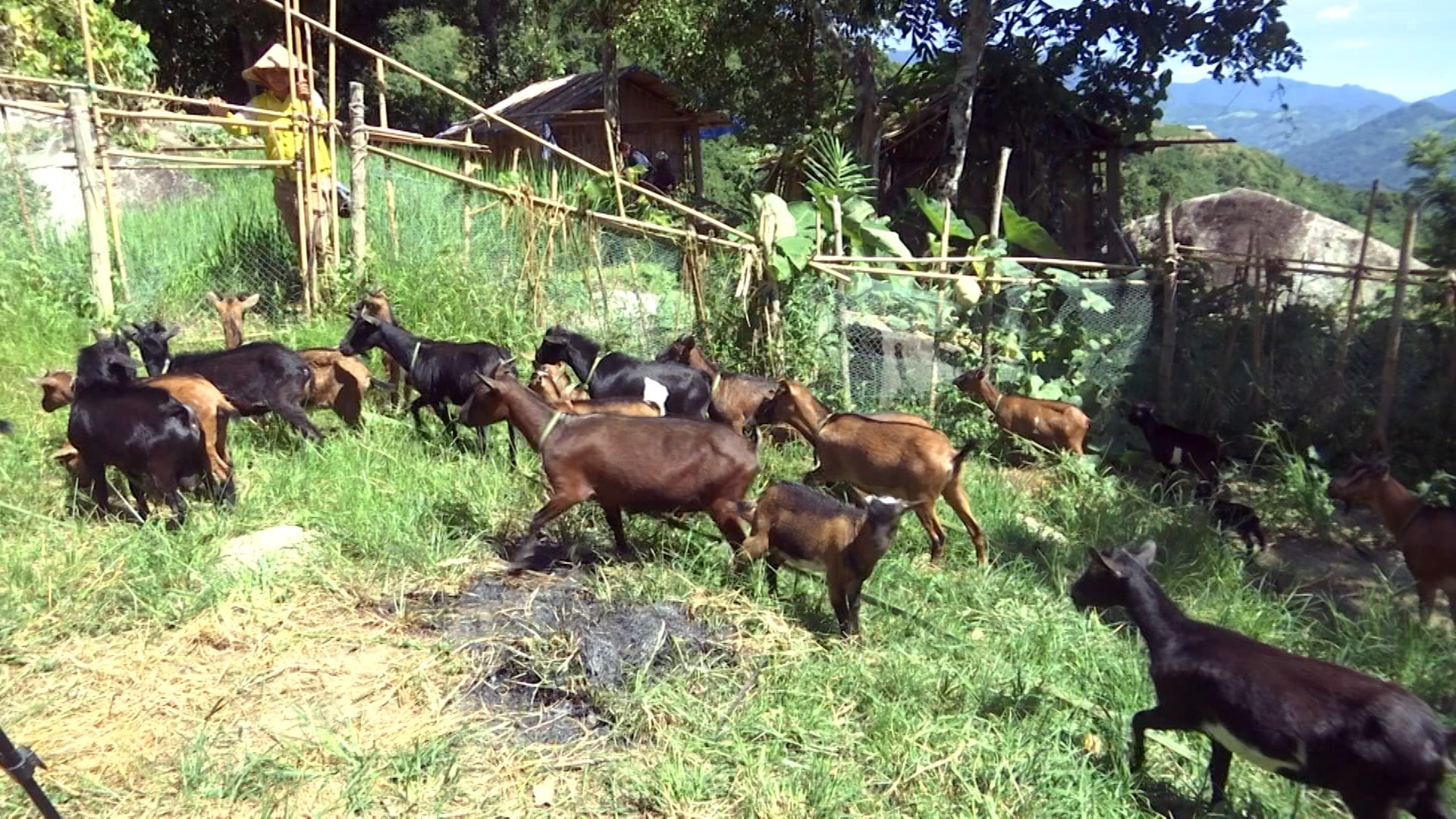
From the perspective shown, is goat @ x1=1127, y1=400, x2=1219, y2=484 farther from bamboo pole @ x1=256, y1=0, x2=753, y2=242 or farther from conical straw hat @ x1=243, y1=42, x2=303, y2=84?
conical straw hat @ x1=243, y1=42, x2=303, y2=84

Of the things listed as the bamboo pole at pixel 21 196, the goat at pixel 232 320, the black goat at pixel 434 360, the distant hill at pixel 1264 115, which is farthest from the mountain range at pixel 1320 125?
the bamboo pole at pixel 21 196

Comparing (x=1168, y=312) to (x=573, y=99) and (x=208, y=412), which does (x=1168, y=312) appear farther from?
(x=573, y=99)

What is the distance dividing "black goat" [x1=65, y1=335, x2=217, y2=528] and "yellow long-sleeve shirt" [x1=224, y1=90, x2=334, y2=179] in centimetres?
480

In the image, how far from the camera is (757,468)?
527 cm

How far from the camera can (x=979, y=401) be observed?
8219 millimetres

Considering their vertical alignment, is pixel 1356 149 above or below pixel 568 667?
above

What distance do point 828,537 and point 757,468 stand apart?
661 millimetres

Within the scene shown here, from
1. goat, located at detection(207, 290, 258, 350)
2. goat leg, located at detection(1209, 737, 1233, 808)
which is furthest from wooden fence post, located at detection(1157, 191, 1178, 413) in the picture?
goat, located at detection(207, 290, 258, 350)

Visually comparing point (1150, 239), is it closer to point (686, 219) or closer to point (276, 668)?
point (686, 219)

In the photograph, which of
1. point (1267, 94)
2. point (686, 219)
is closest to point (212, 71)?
point (686, 219)

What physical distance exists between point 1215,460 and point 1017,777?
→ 4.59 meters

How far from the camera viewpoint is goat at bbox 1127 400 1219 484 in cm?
741

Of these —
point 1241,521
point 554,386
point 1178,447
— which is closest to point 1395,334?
point 1178,447

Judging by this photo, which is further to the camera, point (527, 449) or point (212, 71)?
point (212, 71)
